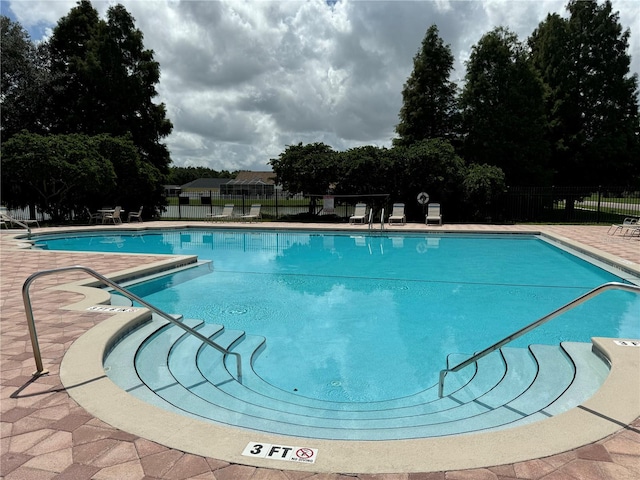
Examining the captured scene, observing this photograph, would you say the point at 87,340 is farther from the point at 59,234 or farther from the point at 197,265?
the point at 59,234

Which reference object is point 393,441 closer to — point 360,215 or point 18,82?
point 360,215

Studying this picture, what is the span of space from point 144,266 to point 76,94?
2144cm

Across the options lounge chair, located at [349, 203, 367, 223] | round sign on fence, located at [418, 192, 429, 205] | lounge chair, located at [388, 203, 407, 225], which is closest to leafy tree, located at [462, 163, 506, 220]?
round sign on fence, located at [418, 192, 429, 205]

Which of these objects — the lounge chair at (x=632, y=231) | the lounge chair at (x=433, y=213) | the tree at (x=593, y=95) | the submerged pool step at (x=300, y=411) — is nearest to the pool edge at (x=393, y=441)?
the submerged pool step at (x=300, y=411)

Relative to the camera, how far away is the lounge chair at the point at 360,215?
19.0 metres

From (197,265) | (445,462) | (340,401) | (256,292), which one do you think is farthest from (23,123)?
(445,462)

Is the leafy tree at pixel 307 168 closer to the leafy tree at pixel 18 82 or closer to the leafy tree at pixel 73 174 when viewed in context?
the leafy tree at pixel 73 174

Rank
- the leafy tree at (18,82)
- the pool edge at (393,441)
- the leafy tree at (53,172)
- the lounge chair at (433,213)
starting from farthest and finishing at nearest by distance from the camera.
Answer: the leafy tree at (18,82) → the lounge chair at (433,213) → the leafy tree at (53,172) → the pool edge at (393,441)

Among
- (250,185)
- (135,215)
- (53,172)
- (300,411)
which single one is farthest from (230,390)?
(250,185)

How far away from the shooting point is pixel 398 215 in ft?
62.6

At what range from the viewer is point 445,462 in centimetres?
225

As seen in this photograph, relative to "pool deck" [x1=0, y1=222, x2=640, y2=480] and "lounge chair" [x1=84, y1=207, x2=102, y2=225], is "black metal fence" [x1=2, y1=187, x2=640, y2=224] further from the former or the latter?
"pool deck" [x1=0, y1=222, x2=640, y2=480]

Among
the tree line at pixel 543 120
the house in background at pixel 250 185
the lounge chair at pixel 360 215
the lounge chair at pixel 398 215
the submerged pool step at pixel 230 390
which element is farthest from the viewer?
the house in background at pixel 250 185

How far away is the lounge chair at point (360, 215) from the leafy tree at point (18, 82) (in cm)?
1933
